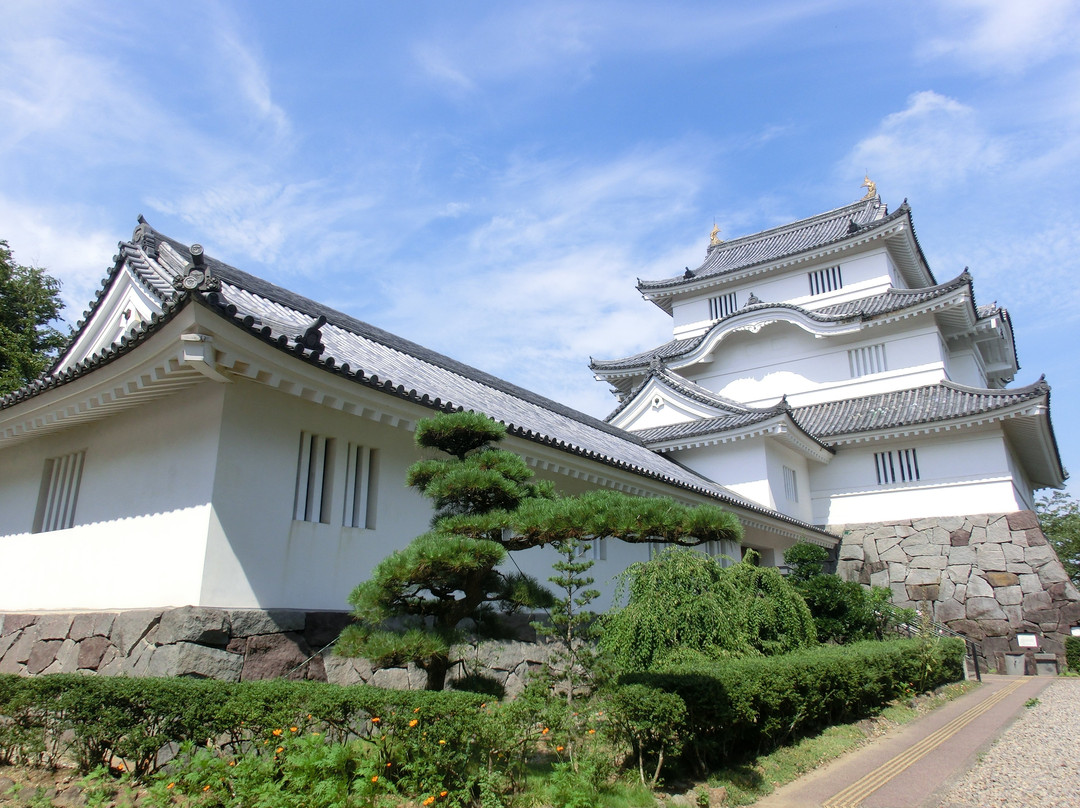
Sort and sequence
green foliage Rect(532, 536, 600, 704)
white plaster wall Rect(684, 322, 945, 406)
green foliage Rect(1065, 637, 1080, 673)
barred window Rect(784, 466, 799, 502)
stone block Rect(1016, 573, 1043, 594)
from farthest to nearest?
white plaster wall Rect(684, 322, 945, 406) → barred window Rect(784, 466, 799, 502) → stone block Rect(1016, 573, 1043, 594) → green foliage Rect(1065, 637, 1080, 673) → green foliage Rect(532, 536, 600, 704)

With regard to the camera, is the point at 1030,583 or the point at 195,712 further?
the point at 1030,583

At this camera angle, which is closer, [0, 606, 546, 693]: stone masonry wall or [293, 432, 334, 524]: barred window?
[0, 606, 546, 693]: stone masonry wall

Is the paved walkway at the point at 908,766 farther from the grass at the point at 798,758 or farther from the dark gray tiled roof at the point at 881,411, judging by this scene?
the dark gray tiled roof at the point at 881,411

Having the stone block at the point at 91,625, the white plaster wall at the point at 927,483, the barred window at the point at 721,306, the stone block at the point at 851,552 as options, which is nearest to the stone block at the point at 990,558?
the white plaster wall at the point at 927,483

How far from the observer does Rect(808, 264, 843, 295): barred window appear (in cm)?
2373

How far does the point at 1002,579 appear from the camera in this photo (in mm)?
17828

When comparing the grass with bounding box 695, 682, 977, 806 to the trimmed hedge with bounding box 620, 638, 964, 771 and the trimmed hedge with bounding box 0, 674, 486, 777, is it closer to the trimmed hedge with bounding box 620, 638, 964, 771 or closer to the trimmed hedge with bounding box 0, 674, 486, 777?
the trimmed hedge with bounding box 620, 638, 964, 771

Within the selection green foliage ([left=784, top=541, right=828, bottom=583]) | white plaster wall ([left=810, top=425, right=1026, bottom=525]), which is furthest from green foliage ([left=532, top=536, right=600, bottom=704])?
white plaster wall ([left=810, top=425, right=1026, bottom=525])

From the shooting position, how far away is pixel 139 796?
5.05 m

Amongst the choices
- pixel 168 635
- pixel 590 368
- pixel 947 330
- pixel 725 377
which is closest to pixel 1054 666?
pixel 947 330

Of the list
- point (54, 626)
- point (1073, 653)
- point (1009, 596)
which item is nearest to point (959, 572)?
point (1009, 596)

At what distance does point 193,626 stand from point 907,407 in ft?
62.8

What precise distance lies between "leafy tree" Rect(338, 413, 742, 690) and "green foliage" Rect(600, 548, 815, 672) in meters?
2.94

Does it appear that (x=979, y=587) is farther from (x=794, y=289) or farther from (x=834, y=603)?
(x=794, y=289)
